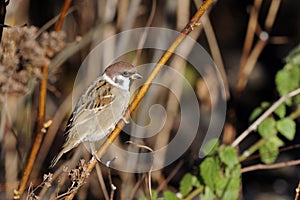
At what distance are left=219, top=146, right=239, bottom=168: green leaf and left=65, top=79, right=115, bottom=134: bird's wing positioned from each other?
46cm

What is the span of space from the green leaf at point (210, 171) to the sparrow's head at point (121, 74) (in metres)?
0.41

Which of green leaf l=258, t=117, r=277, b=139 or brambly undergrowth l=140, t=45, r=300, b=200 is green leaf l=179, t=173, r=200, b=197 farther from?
→ green leaf l=258, t=117, r=277, b=139

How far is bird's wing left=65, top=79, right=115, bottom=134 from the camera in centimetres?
214

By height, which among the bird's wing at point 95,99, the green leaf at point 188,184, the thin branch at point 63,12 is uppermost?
the thin branch at point 63,12

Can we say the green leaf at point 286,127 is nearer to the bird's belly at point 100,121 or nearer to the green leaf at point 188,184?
the green leaf at point 188,184

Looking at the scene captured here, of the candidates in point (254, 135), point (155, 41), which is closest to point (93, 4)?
point (155, 41)

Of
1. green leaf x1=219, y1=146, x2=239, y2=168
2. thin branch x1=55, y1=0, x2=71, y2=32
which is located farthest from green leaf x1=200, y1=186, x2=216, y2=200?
thin branch x1=55, y1=0, x2=71, y2=32

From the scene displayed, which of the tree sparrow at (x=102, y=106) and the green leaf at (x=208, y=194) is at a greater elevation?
the tree sparrow at (x=102, y=106)

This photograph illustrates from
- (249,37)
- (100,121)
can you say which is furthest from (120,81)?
(249,37)

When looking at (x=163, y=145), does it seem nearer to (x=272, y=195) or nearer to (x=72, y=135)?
(x=72, y=135)

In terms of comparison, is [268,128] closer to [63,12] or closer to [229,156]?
[229,156]

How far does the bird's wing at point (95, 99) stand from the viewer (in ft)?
7.04

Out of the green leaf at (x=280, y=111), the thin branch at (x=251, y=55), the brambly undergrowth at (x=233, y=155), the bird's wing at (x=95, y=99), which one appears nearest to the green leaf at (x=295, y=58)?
the brambly undergrowth at (x=233, y=155)

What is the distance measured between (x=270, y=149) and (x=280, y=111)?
16cm
